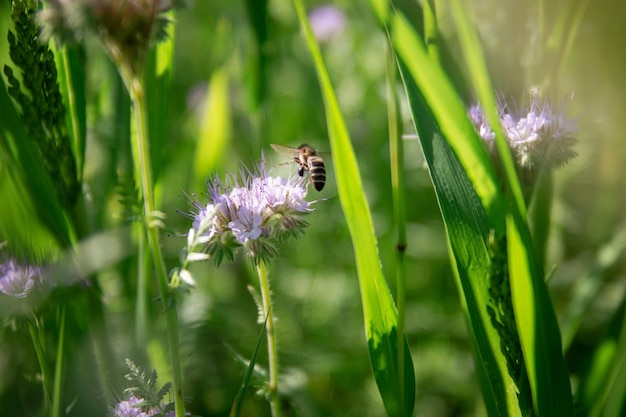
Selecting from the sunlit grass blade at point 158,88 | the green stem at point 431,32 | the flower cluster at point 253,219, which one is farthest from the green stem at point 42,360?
the green stem at point 431,32

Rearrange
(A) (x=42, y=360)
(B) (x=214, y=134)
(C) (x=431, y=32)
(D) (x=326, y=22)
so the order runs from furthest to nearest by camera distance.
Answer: (D) (x=326, y=22) → (B) (x=214, y=134) → (C) (x=431, y=32) → (A) (x=42, y=360)

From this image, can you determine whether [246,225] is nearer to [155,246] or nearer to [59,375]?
[155,246]

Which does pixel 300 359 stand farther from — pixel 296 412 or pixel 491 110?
pixel 491 110

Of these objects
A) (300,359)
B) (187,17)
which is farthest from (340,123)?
(187,17)

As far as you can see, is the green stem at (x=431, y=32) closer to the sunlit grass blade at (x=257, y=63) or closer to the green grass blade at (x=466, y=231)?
the green grass blade at (x=466, y=231)

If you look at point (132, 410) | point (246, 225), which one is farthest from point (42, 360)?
point (246, 225)
